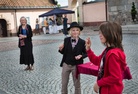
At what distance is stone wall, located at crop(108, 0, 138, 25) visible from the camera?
26484 millimetres

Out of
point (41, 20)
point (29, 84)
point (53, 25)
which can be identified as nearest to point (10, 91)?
point (29, 84)

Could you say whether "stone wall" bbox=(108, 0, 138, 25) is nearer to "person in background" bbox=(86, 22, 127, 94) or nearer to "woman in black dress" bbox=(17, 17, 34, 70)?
"woman in black dress" bbox=(17, 17, 34, 70)

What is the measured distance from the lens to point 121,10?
88.8 feet

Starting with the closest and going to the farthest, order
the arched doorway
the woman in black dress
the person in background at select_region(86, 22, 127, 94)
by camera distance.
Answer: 1. the person in background at select_region(86, 22, 127, 94)
2. the woman in black dress
3. the arched doorway

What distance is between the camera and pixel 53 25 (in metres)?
29.5

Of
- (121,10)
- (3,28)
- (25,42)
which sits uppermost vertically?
(121,10)

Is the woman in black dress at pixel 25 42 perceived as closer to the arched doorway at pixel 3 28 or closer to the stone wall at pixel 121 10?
the stone wall at pixel 121 10

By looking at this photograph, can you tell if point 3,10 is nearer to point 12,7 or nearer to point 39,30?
point 12,7

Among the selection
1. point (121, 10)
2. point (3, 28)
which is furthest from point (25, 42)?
point (3, 28)

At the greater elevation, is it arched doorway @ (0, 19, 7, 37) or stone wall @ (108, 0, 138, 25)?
stone wall @ (108, 0, 138, 25)

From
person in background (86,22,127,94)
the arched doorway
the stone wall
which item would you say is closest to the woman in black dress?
person in background (86,22,127,94)

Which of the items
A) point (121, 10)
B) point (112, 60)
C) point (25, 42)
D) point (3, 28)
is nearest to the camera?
point (112, 60)

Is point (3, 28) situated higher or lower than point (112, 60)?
higher

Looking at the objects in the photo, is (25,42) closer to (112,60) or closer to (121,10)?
(112,60)
